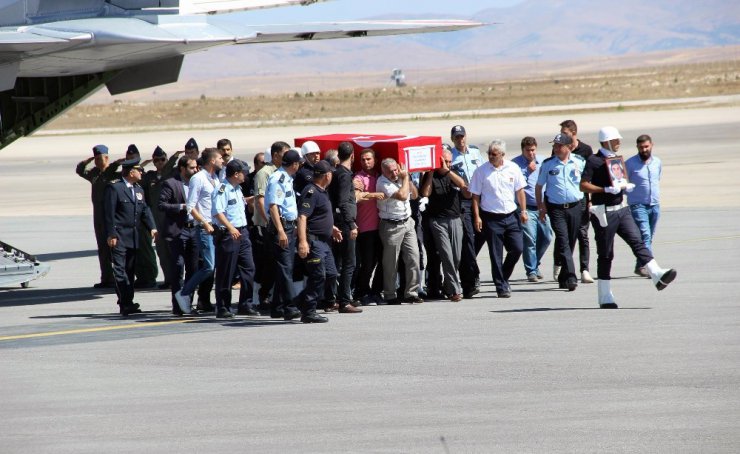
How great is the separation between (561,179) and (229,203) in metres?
4.46

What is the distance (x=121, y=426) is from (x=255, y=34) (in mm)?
9181

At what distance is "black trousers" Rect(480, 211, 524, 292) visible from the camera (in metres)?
14.0

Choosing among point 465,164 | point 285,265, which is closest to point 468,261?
point 465,164

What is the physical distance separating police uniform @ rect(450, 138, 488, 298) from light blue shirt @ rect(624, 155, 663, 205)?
219cm

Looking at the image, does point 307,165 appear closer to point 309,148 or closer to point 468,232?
point 309,148

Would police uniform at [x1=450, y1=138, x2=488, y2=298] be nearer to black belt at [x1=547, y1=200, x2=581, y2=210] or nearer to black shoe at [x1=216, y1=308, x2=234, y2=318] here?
black belt at [x1=547, y1=200, x2=581, y2=210]

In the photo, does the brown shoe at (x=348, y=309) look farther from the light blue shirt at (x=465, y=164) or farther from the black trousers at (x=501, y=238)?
the light blue shirt at (x=465, y=164)

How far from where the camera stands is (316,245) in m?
12.3

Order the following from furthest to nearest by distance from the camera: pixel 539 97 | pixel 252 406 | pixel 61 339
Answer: pixel 539 97, pixel 61 339, pixel 252 406

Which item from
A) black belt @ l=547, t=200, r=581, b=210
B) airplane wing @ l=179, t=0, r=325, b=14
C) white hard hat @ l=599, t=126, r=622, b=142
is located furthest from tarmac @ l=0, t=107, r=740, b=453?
airplane wing @ l=179, t=0, r=325, b=14

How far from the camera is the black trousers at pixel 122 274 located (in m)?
13.4

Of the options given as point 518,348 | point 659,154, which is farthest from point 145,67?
point 659,154

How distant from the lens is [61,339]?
1185 cm

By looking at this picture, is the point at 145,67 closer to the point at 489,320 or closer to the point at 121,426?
the point at 489,320
